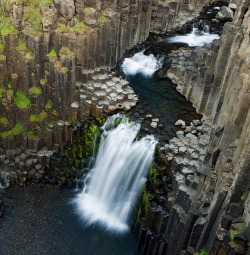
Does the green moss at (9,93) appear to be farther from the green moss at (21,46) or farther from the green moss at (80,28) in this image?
the green moss at (80,28)

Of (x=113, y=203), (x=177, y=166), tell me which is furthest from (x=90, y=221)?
(x=177, y=166)

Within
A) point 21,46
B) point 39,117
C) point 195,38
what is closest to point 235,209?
point 39,117

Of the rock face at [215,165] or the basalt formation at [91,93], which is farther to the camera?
the basalt formation at [91,93]

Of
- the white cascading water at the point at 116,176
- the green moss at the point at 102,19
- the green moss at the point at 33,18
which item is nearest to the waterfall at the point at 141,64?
the green moss at the point at 102,19

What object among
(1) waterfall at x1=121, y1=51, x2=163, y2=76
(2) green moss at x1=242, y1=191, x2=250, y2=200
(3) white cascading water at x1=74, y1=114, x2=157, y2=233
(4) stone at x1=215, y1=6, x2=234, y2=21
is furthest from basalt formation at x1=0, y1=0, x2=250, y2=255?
(4) stone at x1=215, y1=6, x2=234, y2=21

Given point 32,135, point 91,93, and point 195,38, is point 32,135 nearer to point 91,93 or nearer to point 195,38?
point 91,93

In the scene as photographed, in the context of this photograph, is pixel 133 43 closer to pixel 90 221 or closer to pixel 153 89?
pixel 153 89
